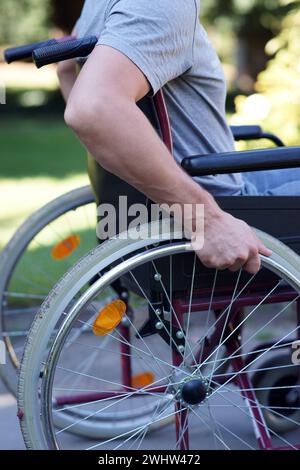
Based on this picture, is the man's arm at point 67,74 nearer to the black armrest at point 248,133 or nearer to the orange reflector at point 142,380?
the black armrest at point 248,133

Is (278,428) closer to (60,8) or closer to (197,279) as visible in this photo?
(197,279)

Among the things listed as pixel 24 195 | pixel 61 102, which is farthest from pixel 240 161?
pixel 61 102

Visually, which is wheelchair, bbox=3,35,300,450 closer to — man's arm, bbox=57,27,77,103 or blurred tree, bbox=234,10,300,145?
man's arm, bbox=57,27,77,103

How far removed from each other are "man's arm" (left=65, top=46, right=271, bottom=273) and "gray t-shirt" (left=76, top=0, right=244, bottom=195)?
0.05 meters

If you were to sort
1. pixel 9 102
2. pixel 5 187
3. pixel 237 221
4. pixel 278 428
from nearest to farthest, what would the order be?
pixel 237 221
pixel 278 428
pixel 5 187
pixel 9 102

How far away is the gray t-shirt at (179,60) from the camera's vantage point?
1.92 m

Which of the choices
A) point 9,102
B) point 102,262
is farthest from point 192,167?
point 9,102

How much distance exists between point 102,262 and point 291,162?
536 mm

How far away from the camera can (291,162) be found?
81.7 inches

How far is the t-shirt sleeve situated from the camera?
1.91 meters

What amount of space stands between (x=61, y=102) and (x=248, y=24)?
3532 mm

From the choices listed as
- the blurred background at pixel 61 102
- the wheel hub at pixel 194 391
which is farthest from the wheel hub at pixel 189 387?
the blurred background at pixel 61 102

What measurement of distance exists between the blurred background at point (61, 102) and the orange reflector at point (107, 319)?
4.35ft
